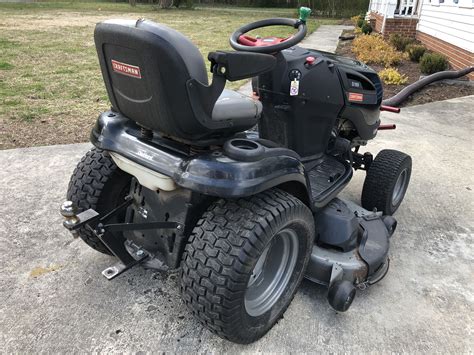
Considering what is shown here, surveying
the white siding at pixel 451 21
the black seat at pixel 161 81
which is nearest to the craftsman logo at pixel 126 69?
the black seat at pixel 161 81

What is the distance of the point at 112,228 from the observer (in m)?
1.88

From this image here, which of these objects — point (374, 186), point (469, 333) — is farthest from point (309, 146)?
point (469, 333)

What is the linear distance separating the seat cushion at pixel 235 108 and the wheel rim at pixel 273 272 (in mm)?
586

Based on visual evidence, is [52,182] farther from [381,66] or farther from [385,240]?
[381,66]

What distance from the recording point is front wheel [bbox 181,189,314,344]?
1.63 metres

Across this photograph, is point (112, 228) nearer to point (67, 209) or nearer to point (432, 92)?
point (67, 209)

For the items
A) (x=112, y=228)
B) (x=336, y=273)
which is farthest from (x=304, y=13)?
(x=112, y=228)

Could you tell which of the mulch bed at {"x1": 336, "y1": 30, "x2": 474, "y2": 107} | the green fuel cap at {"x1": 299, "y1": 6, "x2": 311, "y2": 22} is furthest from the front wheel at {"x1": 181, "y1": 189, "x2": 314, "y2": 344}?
the mulch bed at {"x1": 336, "y1": 30, "x2": 474, "y2": 107}

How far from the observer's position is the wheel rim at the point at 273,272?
200 centimetres

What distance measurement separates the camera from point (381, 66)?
7785 millimetres

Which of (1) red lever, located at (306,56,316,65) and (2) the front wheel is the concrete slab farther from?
(2) the front wheel

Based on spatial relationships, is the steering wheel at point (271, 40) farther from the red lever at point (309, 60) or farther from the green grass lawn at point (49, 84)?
the green grass lawn at point (49, 84)

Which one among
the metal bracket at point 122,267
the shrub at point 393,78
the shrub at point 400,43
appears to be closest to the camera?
the metal bracket at point 122,267

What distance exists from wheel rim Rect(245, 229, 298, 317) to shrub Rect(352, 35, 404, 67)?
6616 millimetres
